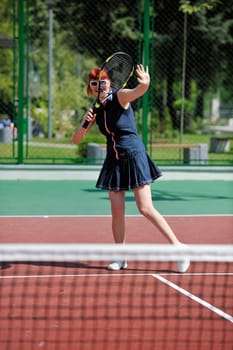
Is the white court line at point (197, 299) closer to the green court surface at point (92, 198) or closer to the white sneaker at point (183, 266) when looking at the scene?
the white sneaker at point (183, 266)

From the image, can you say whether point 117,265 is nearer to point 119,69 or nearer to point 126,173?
point 126,173

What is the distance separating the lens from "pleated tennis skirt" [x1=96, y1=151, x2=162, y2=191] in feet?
24.3

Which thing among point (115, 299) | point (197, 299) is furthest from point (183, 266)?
point (115, 299)

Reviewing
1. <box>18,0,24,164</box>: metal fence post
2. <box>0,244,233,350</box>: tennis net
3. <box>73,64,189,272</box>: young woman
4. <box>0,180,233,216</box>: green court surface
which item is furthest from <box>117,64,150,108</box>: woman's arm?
<box>18,0,24,164</box>: metal fence post

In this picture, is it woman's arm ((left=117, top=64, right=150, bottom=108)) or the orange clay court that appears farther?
woman's arm ((left=117, top=64, right=150, bottom=108))

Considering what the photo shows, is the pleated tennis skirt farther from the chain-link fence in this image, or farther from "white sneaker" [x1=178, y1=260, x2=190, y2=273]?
the chain-link fence

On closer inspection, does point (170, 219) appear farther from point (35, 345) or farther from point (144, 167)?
point (35, 345)

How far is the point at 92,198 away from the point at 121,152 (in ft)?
18.9

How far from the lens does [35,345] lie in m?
5.22

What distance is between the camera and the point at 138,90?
23.0 ft

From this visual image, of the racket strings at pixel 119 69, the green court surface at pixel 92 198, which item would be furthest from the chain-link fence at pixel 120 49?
the racket strings at pixel 119 69

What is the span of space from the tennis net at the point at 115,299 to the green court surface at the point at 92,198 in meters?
3.90

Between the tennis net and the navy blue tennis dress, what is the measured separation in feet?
2.56

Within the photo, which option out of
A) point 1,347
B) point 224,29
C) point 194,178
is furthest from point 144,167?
point 224,29
